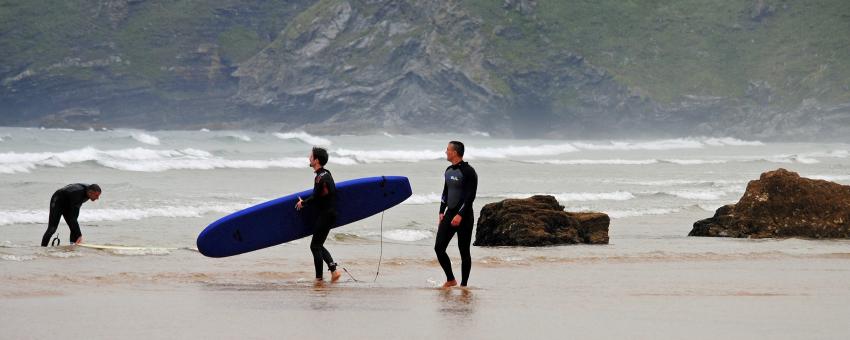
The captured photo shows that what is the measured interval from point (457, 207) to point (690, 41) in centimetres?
11431

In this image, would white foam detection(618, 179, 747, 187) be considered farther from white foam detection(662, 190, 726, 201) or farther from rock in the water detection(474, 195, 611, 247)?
Result: rock in the water detection(474, 195, 611, 247)

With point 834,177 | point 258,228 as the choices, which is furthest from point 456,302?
point 834,177

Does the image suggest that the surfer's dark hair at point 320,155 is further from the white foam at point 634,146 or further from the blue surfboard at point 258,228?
the white foam at point 634,146

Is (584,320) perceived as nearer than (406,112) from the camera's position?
Yes

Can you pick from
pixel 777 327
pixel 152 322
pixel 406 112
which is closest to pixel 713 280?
pixel 777 327

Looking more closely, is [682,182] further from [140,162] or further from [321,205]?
[321,205]

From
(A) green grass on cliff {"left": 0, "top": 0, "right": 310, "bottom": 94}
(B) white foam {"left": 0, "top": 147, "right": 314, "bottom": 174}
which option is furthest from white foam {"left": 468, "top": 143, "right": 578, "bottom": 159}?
(A) green grass on cliff {"left": 0, "top": 0, "right": 310, "bottom": 94}

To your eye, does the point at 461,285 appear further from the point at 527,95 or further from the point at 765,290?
the point at 527,95

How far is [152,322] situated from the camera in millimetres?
7664

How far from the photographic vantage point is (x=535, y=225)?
14.6 meters

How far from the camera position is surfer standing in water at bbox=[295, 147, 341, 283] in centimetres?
1075

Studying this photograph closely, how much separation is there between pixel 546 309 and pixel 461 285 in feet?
6.32

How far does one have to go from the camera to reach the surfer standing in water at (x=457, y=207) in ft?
33.5

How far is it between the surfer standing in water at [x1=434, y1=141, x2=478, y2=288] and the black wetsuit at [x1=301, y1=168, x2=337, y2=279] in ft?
3.66
